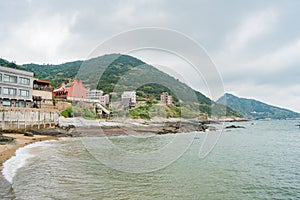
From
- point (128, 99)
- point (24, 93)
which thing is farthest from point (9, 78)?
point (128, 99)

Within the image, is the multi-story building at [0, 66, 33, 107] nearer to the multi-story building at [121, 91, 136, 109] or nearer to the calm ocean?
the multi-story building at [121, 91, 136, 109]

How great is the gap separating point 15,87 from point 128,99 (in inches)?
765

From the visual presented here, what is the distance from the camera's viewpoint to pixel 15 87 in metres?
34.7

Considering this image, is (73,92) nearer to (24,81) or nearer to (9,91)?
(24,81)

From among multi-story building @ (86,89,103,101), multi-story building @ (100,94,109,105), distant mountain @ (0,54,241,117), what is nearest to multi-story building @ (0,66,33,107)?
distant mountain @ (0,54,241,117)

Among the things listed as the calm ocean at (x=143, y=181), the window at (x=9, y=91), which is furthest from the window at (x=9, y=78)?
the calm ocean at (x=143, y=181)

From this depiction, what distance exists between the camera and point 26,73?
36.5 meters

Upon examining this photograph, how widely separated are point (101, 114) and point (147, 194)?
4581 cm

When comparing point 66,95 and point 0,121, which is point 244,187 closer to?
point 0,121

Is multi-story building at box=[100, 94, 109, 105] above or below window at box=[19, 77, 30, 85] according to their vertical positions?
below

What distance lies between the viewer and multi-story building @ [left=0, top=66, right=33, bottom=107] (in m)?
33.0

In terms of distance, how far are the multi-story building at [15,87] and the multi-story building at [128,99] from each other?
15.5 metres

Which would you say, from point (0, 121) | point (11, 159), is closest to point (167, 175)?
point (11, 159)

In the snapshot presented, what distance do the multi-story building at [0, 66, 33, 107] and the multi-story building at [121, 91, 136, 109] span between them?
1554 centimetres
